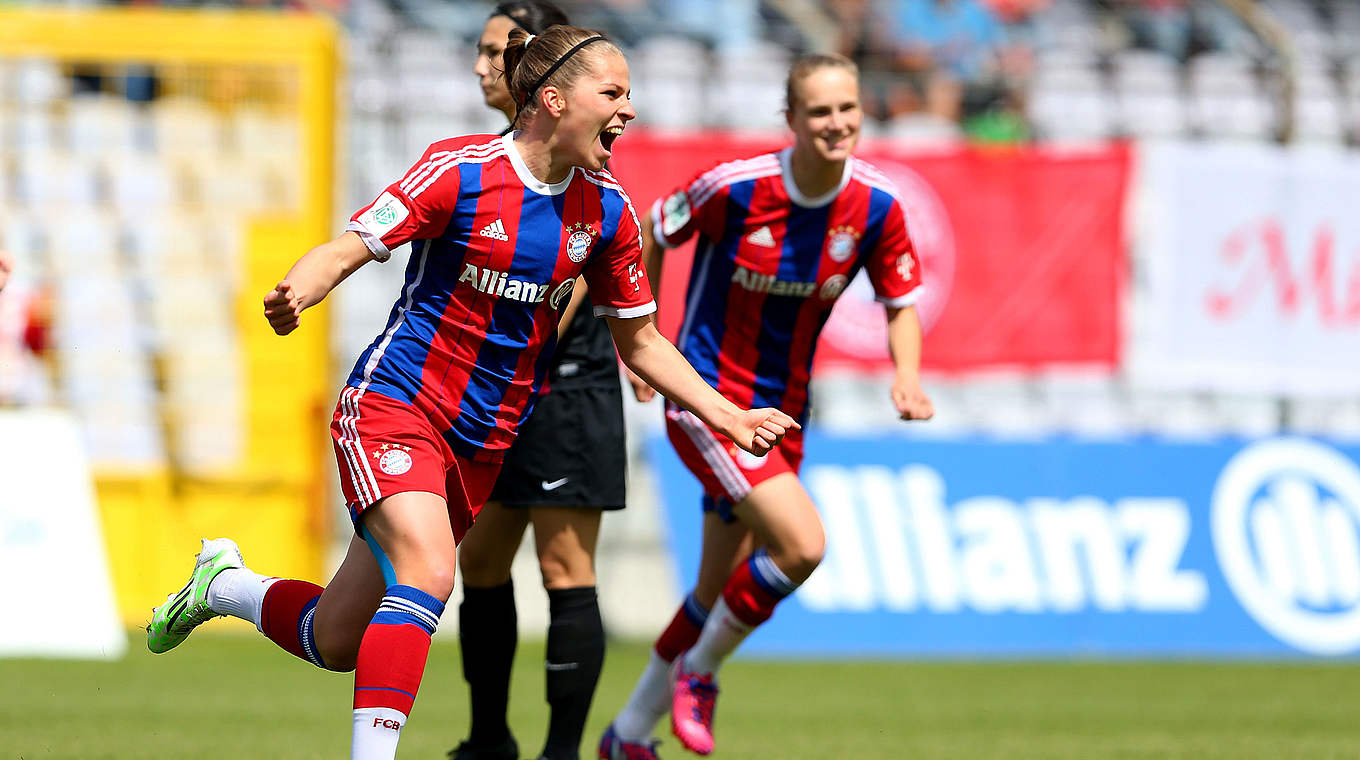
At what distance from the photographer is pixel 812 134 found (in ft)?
16.7

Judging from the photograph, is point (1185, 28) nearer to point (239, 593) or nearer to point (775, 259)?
point (775, 259)

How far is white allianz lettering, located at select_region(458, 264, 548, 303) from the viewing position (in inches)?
151

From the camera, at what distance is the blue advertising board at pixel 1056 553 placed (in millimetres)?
9266

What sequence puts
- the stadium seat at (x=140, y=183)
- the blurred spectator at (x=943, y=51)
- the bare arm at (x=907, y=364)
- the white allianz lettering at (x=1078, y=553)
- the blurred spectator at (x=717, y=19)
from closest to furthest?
the bare arm at (x=907, y=364)
the white allianz lettering at (x=1078, y=553)
the stadium seat at (x=140, y=183)
the blurred spectator at (x=943, y=51)
the blurred spectator at (x=717, y=19)

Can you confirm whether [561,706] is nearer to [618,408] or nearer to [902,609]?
[618,408]

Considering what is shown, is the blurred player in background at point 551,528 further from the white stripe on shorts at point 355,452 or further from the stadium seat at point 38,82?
the stadium seat at point 38,82

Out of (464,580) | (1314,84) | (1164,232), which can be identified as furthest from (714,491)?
(1314,84)

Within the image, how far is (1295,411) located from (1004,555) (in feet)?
7.88

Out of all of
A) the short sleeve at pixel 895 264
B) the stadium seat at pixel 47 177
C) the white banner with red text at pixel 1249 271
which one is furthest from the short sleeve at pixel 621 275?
the stadium seat at pixel 47 177

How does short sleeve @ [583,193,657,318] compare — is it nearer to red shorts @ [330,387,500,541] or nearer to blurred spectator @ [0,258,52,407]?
red shorts @ [330,387,500,541]

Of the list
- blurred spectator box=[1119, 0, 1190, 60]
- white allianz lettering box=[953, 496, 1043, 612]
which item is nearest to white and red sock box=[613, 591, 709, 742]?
white allianz lettering box=[953, 496, 1043, 612]

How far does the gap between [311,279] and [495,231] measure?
52 cm

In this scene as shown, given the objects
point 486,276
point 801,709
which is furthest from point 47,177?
point 486,276

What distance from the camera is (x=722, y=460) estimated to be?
202 inches
